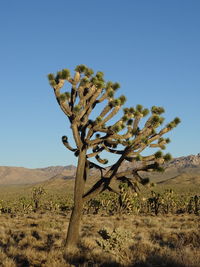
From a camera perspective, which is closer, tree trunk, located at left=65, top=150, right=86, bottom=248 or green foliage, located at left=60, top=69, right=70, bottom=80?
tree trunk, located at left=65, top=150, right=86, bottom=248

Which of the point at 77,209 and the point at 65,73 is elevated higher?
the point at 65,73

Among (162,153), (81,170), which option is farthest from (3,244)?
(162,153)

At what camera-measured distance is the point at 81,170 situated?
1001 cm

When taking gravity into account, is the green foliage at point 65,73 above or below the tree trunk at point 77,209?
above

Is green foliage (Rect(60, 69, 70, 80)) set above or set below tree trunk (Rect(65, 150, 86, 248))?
above

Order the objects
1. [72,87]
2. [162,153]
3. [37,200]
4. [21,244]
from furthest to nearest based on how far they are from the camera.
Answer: [37,200], [21,244], [72,87], [162,153]

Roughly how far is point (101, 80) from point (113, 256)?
220 inches

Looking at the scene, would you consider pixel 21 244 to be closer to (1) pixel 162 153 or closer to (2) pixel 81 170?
(2) pixel 81 170

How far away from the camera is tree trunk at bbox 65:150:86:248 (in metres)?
9.68

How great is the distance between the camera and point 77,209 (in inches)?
387

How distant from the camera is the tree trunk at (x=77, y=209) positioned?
9.68 meters

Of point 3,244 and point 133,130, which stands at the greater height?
point 133,130

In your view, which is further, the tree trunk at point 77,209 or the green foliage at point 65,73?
the green foliage at point 65,73

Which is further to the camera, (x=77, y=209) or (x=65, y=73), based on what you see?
(x=65, y=73)
